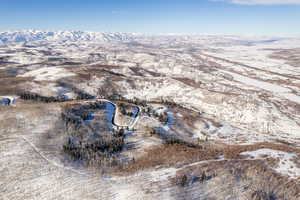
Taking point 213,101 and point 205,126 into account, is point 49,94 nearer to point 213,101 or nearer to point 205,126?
point 205,126

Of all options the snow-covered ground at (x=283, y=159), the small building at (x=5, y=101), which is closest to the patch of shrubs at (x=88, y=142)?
the small building at (x=5, y=101)

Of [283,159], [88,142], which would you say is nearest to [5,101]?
[88,142]

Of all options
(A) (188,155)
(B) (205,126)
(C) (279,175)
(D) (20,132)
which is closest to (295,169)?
(C) (279,175)

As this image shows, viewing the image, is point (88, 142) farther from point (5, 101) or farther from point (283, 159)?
point (5, 101)

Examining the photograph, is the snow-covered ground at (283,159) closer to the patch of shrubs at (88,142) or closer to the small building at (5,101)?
the patch of shrubs at (88,142)

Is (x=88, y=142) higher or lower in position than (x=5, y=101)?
lower

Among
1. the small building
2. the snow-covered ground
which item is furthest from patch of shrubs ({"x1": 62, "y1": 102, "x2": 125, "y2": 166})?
the snow-covered ground

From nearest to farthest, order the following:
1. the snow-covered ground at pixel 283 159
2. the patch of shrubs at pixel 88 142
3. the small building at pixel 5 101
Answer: the snow-covered ground at pixel 283 159 < the patch of shrubs at pixel 88 142 < the small building at pixel 5 101

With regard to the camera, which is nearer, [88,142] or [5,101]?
[88,142]

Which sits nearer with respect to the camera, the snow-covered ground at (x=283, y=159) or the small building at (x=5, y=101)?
the snow-covered ground at (x=283, y=159)

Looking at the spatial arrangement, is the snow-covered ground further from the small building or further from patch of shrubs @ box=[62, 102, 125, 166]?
the small building

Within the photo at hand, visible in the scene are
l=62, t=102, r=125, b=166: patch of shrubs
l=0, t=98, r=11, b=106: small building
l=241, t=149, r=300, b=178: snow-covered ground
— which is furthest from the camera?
l=0, t=98, r=11, b=106: small building
